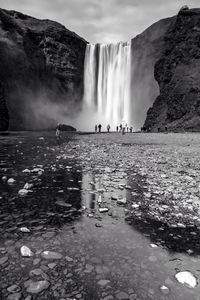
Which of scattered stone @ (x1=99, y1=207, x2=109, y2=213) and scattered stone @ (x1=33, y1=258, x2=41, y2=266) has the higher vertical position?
scattered stone @ (x1=99, y1=207, x2=109, y2=213)

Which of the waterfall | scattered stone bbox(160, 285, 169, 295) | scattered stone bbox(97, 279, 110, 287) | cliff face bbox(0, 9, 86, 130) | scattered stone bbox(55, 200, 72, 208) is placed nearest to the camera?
scattered stone bbox(160, 285, 169, 295)

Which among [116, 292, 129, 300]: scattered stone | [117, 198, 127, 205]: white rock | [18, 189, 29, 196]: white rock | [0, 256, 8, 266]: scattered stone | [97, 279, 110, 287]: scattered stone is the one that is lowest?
[116, 292, 129, 300]: scattered stone

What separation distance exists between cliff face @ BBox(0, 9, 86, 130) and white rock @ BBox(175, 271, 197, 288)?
225 ft

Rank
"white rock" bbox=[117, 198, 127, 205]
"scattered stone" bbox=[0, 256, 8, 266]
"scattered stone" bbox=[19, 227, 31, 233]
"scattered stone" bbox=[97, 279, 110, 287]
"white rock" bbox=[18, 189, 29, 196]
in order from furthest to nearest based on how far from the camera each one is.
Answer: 1. "white rock" bbox=[18, 189, 29, 196]
2. "white rock" bbox=[117, 198, 127, 205]
3. "scattered stone" bbox=[19, 227, 31, 233]
4. "scattered stone" bbox=[0, 256, 8, 266]
5. "scattered stone" bbox=[97, 279, 110, 287]

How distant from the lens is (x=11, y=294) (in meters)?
3.24

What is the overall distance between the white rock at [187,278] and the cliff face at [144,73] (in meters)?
79.6

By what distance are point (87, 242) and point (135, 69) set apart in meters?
81.3

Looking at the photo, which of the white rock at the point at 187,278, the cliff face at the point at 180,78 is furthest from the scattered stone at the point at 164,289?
the cliff face at the point at 180,78

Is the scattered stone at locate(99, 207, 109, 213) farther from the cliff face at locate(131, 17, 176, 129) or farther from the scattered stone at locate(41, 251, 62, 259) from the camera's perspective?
the cliff face at locate(131, 17, 176, 129)

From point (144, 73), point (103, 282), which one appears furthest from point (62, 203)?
point (144, 73)

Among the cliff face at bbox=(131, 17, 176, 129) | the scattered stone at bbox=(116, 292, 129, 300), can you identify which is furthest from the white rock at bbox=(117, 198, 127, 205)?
the cliff face at bbox=(131, 17, 176, 129)

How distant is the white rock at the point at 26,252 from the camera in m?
4.17

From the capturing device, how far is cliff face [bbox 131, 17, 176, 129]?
81625mm

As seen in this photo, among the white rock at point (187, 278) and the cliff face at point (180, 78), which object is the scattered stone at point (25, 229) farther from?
the cliff face at point (180, 78)
